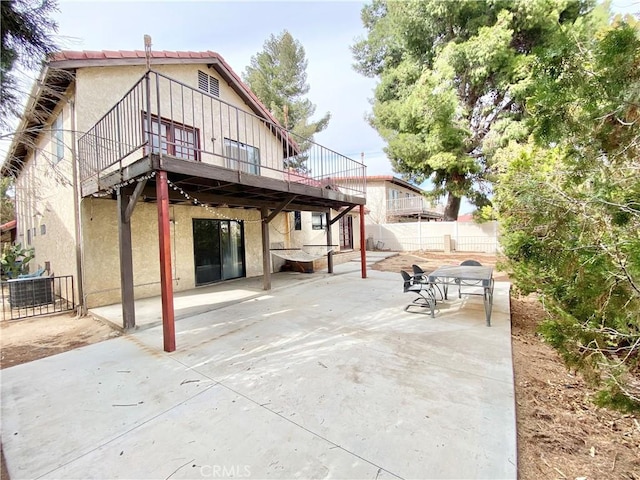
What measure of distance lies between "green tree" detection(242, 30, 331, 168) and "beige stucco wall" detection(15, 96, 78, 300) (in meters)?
12.9

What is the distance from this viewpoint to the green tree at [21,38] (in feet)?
9.70

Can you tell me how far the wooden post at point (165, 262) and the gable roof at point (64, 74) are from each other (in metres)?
1.60

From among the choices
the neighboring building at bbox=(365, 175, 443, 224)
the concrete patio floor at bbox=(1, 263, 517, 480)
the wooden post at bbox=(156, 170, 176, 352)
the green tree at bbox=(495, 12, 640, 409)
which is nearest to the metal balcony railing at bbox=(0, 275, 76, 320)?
the concrete patio floor at bbox=(1, 263, 517, 480)

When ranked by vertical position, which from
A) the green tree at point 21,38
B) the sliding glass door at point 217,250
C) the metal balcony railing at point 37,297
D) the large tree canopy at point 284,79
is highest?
the large tree canopy at point 284,79

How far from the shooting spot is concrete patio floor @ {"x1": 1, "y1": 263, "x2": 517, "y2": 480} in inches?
70.7

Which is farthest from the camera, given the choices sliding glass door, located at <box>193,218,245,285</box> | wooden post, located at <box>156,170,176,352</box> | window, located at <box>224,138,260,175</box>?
window, located at <box>224,138,260,175</box>

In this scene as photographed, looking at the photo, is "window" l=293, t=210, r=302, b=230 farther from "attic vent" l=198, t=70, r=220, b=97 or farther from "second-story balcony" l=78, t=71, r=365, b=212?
"attic vent" l=198, t=70, r=220, b=97

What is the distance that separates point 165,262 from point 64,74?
176 inches

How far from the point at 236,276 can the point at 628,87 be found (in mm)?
8638

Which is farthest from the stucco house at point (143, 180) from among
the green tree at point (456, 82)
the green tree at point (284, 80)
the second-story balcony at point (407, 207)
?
the second-story balcony at point (407, 207)

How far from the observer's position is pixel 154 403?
2467 mm

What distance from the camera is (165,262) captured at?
3578 millimetres

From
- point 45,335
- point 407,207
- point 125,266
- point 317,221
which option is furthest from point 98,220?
point 407,207

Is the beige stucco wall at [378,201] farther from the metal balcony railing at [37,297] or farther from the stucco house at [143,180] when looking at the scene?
the metal balcony railing at [37,297]
